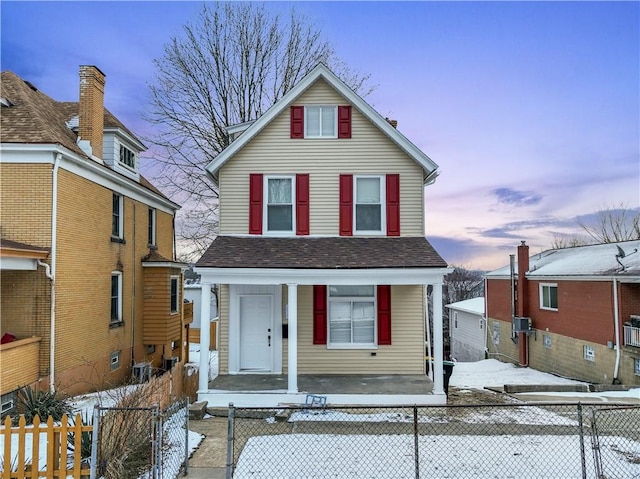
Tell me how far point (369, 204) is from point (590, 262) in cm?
1349

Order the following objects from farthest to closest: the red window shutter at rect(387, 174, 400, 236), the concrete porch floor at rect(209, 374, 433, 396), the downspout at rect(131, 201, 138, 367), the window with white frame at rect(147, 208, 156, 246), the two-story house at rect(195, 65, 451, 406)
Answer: the window with white frame at rect(147, 208, 156, 246)
the downspout at rect(131, 201, 138, 367)
the red window shutter at rect(387, 174, 400, 236)
the two-story house at rect(195, 65, 451, 406)
the concrete porch floor at rect(209, 374, 433, 396)

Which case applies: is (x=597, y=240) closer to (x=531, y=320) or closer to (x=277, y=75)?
(x=531, y=320)

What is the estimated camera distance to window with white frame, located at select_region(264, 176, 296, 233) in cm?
1281

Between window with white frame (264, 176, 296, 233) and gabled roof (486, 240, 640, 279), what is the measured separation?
42.3 feet

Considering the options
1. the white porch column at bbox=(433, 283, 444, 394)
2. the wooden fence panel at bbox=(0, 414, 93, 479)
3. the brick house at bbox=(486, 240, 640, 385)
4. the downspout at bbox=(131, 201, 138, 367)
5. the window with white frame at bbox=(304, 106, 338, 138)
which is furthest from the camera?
the brick house at bbox=(486, 240, 640, 385)

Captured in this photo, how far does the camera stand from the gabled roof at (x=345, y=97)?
41.1 ft

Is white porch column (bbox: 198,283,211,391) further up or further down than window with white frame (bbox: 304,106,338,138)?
further down

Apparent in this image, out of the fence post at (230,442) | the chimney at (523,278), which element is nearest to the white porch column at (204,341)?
the fence post at (230,442)

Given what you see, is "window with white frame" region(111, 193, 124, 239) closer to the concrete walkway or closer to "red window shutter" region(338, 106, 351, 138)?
"red window shutter" region(338, 106, 351, 138)

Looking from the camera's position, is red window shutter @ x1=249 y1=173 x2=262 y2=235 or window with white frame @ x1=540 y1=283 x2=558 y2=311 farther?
window with white frame @ x1=540 y1=283 x2=558 y2=311

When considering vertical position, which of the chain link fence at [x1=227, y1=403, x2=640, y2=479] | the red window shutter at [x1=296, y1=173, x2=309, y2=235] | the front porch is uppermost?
the red window shutter at [x1=296, y1=173, x2=309, y2=235]

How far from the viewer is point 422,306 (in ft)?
42.1

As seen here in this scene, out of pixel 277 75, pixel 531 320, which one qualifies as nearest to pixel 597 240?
pixel 531 320

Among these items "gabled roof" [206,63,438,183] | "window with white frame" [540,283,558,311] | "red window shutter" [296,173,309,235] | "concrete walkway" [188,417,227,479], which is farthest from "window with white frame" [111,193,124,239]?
"window with white frame" [540,283,558,311]
